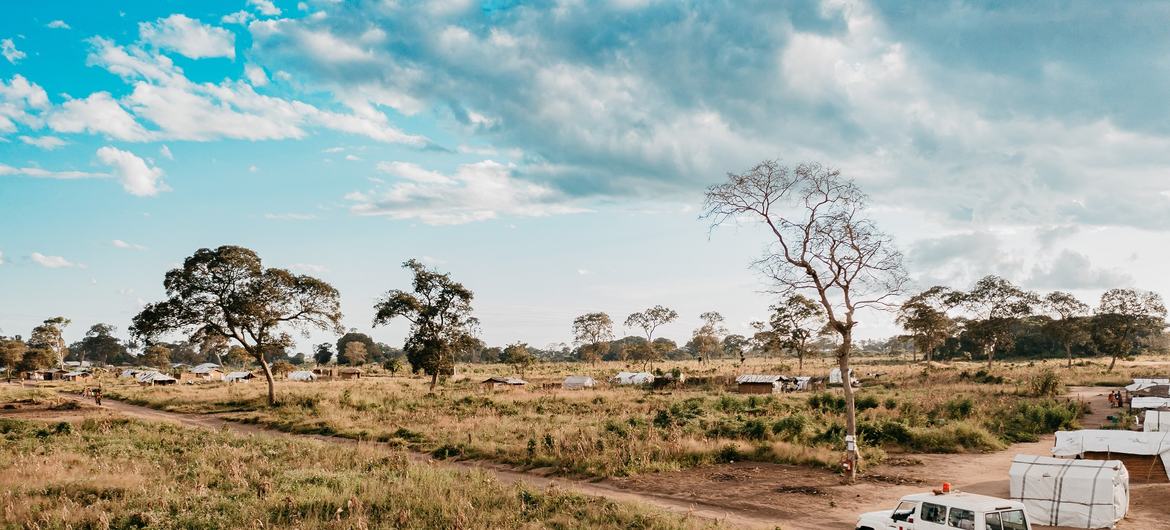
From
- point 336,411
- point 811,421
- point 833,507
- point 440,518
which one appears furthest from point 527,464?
point 336,411

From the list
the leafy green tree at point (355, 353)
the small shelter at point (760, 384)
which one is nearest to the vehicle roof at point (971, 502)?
the small shelter at point (760, 384)

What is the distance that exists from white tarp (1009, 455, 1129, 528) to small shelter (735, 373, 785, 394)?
133 feet

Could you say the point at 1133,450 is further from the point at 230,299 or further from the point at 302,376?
the point at 302,376

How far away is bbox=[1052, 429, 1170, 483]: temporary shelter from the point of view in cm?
2069

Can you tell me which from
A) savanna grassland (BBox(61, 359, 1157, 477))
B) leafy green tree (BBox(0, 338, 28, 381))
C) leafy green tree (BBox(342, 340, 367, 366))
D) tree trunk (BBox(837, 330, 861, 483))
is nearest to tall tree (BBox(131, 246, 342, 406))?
savanna grassland (BBox(61, 359, 1157, 477))

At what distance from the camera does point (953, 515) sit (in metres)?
13.3

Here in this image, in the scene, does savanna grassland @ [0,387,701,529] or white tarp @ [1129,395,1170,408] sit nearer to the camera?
savanna grassland @ [0,387,701,529]

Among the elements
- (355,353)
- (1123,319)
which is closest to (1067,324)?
(1123,319)

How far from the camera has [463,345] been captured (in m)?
53.2

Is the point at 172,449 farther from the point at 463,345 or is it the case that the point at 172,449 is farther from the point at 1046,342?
the point at 1046,342

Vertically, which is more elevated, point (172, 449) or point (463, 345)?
point (463, 345)

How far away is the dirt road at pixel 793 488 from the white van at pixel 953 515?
1649 mm

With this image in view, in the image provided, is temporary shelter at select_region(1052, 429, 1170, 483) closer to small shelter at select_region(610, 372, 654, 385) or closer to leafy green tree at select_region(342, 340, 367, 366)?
small shelter at select_region(610, 372, 654, 385)

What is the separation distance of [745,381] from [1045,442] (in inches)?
1234
